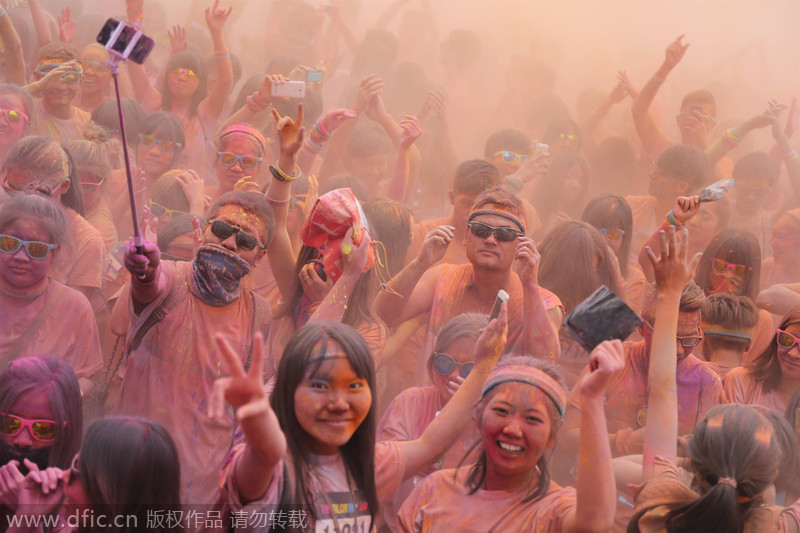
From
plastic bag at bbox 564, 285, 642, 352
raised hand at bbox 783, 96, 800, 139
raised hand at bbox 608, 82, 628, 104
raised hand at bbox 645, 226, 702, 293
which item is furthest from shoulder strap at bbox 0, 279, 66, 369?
raised hand at bbox 783, 96, 800, 139

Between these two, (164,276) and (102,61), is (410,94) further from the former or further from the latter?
(164,276)

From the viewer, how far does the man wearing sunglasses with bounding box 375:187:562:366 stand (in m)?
3.37

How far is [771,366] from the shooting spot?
135 inches

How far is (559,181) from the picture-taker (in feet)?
20.6

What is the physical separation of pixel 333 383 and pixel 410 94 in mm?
7077

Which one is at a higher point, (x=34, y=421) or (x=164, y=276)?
(x=164, y=276)

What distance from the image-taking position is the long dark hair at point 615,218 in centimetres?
485

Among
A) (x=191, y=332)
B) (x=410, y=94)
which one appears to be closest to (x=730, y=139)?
(x=410, y=94)

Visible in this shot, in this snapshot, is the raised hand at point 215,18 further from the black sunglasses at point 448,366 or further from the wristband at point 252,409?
the wristband at point 252,409

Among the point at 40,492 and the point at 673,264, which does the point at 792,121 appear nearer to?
the point at 673,264

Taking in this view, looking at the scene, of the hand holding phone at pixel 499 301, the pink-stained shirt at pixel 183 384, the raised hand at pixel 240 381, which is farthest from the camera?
the pink-stained shirt at pixel 183 384

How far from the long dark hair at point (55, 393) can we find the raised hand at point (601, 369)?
165 centimetres

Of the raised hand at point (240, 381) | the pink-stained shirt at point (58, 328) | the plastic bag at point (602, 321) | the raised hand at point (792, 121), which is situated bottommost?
the pink-stained shirt at point (58, 328)

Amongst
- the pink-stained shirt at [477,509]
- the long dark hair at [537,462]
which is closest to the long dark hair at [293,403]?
the pink-stained shirt at [477,509]
